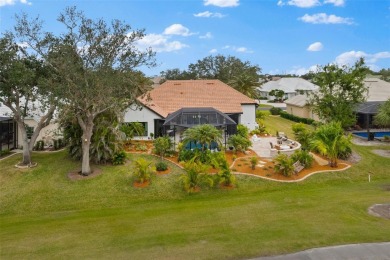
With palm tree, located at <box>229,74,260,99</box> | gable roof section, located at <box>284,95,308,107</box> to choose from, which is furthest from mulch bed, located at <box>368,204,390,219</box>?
gable roof section, located at <box>284,95,308,107</box>

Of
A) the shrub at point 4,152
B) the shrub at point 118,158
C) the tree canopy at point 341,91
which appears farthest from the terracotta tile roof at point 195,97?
the shrub at point 4,152

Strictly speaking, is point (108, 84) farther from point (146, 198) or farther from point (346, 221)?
point (346, 221)

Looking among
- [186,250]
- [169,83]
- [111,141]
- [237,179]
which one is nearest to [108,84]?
[111,141]

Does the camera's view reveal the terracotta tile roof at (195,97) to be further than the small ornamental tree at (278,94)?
No

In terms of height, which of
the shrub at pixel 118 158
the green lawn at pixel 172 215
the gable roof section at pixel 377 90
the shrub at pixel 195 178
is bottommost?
the green lawn at pixel 172 215

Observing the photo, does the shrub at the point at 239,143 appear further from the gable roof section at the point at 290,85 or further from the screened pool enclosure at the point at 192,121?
the gable roof section at the point at 290,85

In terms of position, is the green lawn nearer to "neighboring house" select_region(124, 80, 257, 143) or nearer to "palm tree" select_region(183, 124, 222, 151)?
"palm tree" select_region(183, 124, 222, 151)
